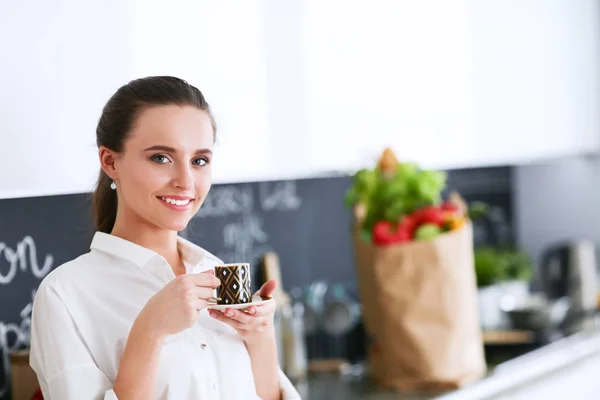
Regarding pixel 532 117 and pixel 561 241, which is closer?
pixel 532 117

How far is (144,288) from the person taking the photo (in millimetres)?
1169

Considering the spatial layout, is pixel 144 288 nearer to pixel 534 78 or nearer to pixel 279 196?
pixel 279 196

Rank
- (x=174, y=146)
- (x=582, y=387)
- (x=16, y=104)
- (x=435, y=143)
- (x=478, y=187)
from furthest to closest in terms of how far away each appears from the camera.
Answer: (x=478, y=187)
(x=582, y=387)
(x=435, y=143)
(x=16, y=104)
(x=174, y=146)

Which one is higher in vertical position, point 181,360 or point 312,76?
point 312,76

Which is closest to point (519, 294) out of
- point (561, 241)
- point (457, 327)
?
point (561, 241)

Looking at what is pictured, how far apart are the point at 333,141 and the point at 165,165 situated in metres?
0.95

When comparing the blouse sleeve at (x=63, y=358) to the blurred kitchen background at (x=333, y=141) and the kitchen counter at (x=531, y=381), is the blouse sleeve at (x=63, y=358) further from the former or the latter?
the kitchen counter at (x=531, y=381)

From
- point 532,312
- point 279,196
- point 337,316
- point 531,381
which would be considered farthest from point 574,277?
point 279,196

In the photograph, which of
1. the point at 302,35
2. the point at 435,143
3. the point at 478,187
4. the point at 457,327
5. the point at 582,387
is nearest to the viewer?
the point at 302,35

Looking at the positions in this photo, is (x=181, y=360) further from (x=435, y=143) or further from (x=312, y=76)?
(x=435, y=143)

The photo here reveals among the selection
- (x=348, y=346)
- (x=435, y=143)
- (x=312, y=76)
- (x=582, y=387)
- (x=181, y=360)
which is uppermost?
(x=312, y=76)

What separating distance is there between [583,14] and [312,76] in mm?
1516

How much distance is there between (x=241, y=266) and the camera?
44.7 inches

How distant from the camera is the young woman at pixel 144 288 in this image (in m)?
1.08
